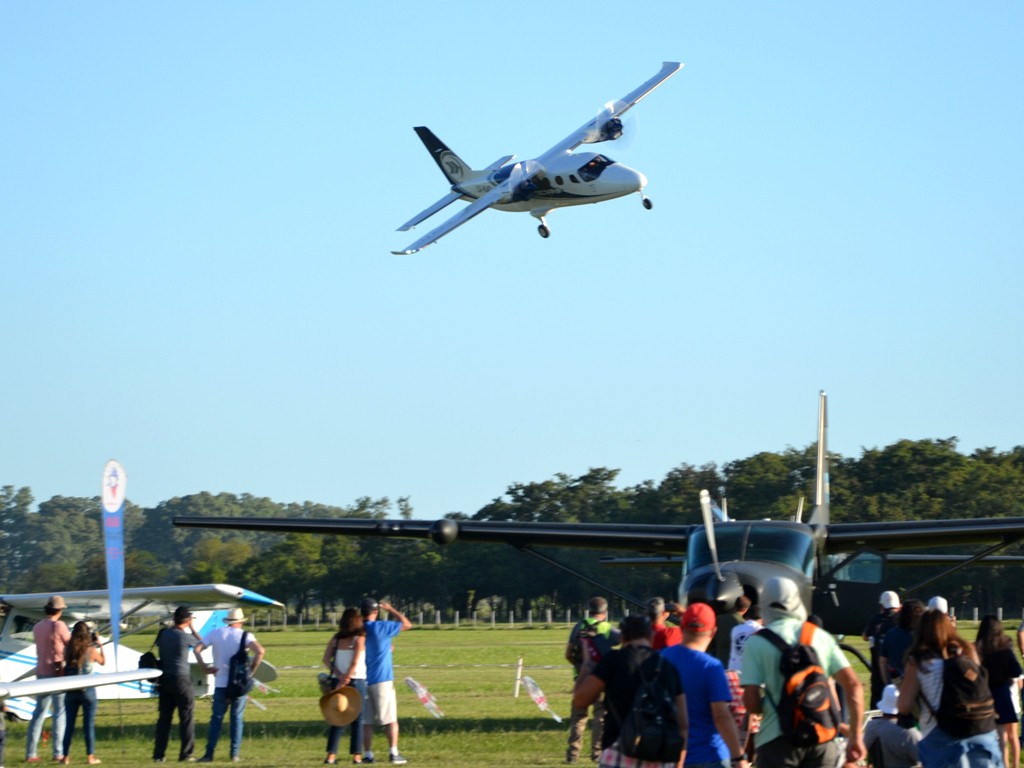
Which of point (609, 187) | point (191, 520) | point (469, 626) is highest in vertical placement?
point (609, 187)

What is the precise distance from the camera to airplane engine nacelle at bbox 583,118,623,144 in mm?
38656

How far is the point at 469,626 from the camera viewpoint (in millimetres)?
64250

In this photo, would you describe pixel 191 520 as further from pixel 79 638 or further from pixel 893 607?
pixel 893 607

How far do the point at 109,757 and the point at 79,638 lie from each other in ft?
4.85

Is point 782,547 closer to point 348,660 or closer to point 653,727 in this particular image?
point 348,660

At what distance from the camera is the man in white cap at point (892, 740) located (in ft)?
29.9

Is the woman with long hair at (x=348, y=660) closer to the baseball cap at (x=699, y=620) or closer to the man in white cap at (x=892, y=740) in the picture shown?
the man in white cap at (x=892, y=740)

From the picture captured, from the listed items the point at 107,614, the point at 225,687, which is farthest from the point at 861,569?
the point at 107,614

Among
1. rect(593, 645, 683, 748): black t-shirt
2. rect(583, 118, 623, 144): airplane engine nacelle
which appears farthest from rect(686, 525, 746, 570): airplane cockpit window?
rect(583, 118, 623, 144): airplane engine nacelle

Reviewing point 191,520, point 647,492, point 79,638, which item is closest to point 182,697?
point 79,638

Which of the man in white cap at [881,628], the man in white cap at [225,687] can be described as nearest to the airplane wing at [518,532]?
the man in white cap at [225,687]

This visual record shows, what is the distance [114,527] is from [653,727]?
9.49 m

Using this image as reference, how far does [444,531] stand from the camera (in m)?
16.7

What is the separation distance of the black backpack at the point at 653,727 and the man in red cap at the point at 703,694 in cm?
33
